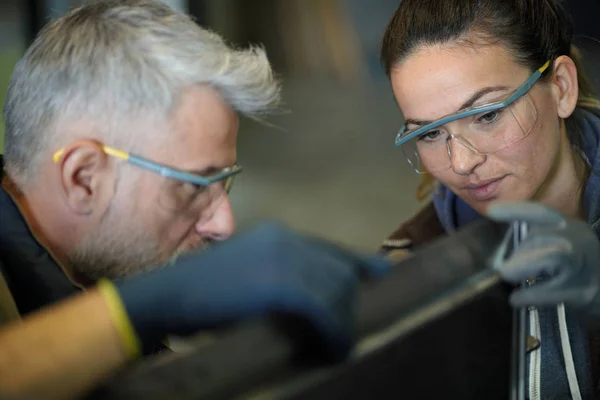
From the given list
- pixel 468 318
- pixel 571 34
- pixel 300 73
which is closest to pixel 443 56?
pixel 571 34

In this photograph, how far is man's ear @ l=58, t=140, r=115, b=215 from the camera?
49.7 inches

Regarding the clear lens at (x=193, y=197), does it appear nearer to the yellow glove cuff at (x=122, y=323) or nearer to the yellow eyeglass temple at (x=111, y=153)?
→ the yellow eyeglass temple at (x=111, y=153)

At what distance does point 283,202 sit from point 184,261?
3.62 metres

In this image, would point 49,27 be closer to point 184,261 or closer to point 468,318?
point 184,261

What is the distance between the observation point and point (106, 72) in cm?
128

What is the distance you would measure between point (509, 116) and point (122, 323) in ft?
3.45

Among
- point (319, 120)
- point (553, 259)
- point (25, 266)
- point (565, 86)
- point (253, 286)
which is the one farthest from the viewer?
point (319, 120)

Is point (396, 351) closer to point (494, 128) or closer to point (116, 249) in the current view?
point (116, 249)

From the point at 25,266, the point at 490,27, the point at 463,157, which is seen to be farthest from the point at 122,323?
the point at 490,27

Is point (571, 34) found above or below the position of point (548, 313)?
above

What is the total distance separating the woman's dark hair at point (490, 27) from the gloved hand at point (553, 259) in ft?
2.18

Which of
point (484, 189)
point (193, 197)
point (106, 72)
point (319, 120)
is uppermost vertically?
point (106, 72)

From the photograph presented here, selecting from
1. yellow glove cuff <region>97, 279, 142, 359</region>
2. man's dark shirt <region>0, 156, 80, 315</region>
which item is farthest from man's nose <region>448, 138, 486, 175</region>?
yellow glove cuff <region>97, 279, 142, 359</region>

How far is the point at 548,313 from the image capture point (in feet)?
5.22
